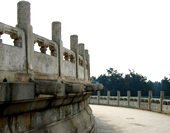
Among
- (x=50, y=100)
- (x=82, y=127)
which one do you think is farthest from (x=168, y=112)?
(x=50, y=100)

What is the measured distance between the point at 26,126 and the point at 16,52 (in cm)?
147

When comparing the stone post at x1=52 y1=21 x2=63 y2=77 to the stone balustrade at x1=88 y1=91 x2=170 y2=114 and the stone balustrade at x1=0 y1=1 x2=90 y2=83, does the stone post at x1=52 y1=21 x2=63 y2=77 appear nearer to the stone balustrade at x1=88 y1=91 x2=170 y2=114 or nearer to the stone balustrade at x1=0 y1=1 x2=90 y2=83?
the stone balustrade at x1=0 y1=1 x2=90 y2=83

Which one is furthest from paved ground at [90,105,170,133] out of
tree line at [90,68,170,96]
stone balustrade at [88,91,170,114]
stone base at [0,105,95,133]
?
tree line at [90,68,170,96]

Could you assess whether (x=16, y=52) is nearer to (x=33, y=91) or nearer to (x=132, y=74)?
(x=33, y=91)

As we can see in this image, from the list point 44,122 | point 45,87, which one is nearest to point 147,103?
point 44,122

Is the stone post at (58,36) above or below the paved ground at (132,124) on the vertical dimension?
above

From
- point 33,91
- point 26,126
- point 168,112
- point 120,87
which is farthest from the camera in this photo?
point 120,87

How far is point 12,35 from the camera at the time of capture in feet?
15.7

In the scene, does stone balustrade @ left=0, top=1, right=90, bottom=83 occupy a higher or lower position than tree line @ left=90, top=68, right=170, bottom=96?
higher

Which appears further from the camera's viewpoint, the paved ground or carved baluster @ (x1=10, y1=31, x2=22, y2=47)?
the paved ground

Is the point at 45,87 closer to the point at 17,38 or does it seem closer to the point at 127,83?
the point at 17,38

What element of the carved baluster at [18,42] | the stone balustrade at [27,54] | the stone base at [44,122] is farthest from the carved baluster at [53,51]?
the carved baluster at [18,42]

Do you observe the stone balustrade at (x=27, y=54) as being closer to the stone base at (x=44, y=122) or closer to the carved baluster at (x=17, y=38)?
the carved baluster at (x=17, y=38)

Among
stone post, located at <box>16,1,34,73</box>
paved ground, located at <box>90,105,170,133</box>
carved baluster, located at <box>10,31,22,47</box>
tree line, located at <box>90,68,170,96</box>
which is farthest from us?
tree line, located at <box>90,68,170,96</box>
